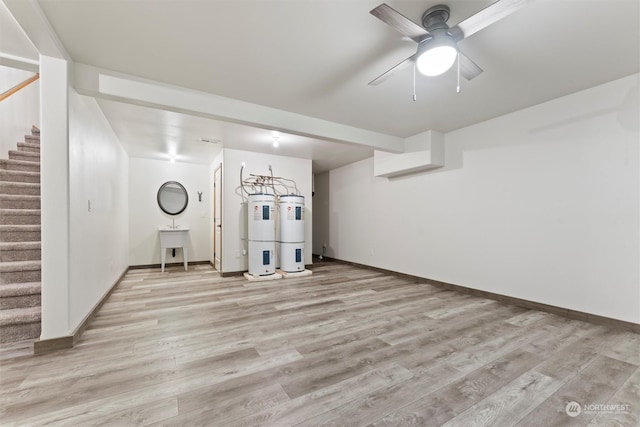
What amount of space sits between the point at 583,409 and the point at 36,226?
478 cm

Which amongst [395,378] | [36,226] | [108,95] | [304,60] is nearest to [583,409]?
[395,378]

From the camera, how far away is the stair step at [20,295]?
2305 millimetres

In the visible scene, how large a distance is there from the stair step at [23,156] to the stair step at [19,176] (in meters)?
0.41

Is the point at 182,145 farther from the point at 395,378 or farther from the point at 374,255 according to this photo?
the point at 395,378

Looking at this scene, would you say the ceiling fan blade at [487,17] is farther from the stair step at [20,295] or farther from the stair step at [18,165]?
the stair step at [18,165]

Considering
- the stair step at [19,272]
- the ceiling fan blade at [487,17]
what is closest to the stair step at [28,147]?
the stair step at [19,272]

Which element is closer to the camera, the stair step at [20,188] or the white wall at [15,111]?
the stair step at [20,188]

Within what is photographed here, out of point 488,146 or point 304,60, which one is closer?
point 304,60

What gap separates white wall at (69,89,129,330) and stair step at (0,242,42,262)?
1.52 ft

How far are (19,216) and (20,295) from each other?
3.54ft

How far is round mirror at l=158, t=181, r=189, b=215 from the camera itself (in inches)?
233

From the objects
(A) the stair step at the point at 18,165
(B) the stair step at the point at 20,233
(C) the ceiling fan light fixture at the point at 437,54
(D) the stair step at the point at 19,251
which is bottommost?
(D) the stair step at the point at 19,251

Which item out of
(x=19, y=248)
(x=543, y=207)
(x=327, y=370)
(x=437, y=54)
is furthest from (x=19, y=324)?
(x=543, y=207)

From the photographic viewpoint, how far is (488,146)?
368 cm
